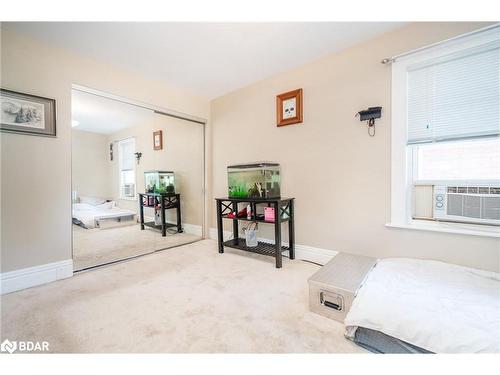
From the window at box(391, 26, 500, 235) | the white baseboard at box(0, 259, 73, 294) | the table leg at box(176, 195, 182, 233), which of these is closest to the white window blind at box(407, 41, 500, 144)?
the window at box(391, 26, 500, 235)

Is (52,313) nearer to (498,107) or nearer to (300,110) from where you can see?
(300,110)

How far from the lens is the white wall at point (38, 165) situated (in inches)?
71.0

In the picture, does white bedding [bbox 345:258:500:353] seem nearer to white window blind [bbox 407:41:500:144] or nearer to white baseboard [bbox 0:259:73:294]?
white window blind [bbox 407:41:500:144]

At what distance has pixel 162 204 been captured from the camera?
3.03 metres

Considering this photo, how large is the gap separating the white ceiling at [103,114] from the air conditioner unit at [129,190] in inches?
27.0

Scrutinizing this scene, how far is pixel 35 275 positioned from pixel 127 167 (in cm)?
138

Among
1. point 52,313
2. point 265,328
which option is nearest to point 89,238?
point 52,313

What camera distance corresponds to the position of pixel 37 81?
1939 mm

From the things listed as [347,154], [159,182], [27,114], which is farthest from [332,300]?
[27,114]

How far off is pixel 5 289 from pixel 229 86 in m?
3.10

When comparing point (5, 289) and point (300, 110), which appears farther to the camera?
point (300, 110)

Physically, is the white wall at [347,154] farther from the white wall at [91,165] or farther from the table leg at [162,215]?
the white wall at [91,165]

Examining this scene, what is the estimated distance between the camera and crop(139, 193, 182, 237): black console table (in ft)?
9.48
